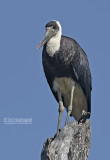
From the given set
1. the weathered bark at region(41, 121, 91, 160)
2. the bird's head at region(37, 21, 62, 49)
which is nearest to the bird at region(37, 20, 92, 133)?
the bird's head at region(37, 21, 62, 49)

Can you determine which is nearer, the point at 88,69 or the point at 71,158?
the point at 71,158

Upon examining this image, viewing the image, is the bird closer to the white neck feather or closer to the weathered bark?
the white neck feather

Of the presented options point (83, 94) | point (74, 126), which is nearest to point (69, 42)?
point (83, 94)

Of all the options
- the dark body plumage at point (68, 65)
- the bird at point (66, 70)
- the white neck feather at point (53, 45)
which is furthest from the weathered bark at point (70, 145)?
the white neck feather at point (53, 45)

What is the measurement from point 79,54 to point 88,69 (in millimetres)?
506

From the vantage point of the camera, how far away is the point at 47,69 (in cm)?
1036

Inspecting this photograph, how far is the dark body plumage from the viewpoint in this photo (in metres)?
10.2

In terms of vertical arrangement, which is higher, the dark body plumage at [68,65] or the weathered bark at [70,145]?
the dark body plumage at [68,65]

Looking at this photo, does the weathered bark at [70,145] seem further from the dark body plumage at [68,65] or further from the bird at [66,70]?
the dark body plumage at [68,65]

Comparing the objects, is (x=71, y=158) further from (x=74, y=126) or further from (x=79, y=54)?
(x=79, y=54)

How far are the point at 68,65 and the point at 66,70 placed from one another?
112 millimetres

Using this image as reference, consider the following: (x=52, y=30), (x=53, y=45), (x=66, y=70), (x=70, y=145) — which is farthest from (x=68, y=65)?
(x=70, y=145)

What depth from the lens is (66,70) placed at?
10242 mm

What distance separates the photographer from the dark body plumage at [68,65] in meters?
10.2
